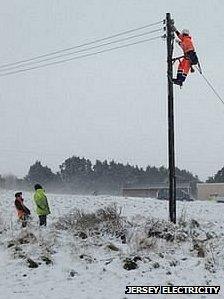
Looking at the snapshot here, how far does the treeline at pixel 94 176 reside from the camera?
4407 inches

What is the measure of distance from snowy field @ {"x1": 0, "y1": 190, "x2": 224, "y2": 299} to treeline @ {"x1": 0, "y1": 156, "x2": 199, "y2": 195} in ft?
295

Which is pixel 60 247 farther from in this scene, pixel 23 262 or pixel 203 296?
pixel 203 296

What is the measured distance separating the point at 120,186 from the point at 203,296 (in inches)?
4267

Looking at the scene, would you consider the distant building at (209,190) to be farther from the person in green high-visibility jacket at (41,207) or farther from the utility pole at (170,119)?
the person in green high-visibility jacket at (41,207)

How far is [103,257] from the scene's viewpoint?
12.7 meters

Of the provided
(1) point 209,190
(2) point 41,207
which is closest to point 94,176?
(1) point 209,190

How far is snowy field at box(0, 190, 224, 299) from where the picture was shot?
1065 centimetres

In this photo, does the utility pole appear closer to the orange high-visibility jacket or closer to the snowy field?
the orange high-visibility jacket

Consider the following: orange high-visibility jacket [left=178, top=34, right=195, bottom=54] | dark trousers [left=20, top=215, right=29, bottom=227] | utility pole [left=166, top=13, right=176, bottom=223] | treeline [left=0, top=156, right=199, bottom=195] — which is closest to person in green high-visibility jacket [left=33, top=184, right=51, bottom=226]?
dark trousers [left=20, top=215, right=29, bottom=227]

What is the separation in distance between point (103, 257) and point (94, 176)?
10975cm

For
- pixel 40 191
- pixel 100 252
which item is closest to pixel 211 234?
pixel 100 252

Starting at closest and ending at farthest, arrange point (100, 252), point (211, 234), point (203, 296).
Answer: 1. point (203, 296)
2. point (100, 252)
3. point (211, 234)

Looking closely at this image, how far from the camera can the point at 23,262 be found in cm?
1223

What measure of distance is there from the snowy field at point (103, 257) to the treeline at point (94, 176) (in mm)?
89983
